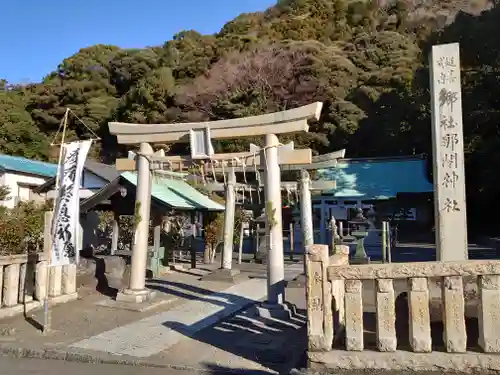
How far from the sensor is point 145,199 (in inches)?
367

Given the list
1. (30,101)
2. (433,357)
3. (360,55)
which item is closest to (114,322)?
(433,357)

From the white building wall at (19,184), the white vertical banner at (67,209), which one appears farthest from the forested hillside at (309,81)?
the white vertical banner at (67,209)

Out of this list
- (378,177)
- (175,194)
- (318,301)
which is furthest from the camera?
(378,177)

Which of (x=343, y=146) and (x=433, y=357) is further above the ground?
(x=343, y=146)

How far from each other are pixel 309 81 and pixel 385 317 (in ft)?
111

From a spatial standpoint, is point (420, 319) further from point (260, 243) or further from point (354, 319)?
point (260, 243)

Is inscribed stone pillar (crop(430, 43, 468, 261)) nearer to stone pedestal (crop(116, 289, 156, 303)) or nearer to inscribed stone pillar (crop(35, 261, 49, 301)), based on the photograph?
stone pedestal (crop(116, 289, 156, 303))

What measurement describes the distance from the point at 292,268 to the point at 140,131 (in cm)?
863

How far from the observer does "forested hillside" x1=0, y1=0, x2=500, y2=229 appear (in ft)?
78.9

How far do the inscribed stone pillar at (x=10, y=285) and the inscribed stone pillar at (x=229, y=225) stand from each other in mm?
6565

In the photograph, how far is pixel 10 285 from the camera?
794cm

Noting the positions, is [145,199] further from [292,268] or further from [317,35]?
[317,35]

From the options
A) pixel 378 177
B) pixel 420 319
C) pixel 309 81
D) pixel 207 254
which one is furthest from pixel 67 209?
pixel 309 81

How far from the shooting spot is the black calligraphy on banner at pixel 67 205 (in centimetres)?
734
